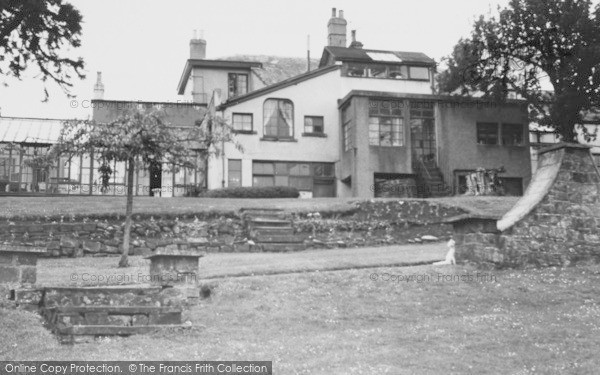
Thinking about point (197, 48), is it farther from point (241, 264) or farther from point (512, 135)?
point (241, 264)

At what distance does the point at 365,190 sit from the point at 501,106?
10581 mm

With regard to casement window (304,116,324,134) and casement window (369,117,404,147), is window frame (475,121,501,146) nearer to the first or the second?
casement window (369,117,404,147)

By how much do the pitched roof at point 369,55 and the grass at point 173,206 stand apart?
15.1 meters

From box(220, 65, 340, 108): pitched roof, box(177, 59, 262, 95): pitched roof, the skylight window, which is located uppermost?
box(177, 59, 262, 95): pitched roof

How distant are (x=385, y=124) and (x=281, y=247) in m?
17.3

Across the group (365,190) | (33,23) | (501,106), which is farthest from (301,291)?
(501,106)

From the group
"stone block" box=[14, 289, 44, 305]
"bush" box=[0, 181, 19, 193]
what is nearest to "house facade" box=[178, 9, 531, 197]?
"bush" box=[0, 181, 19, 193]

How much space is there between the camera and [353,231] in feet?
83.5

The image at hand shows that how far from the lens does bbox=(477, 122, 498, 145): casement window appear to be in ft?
133

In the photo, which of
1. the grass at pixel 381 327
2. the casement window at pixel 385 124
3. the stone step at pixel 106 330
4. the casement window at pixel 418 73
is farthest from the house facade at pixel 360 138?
the stone step at pixel 106 330

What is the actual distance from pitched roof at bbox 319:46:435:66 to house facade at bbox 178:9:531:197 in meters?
0.15

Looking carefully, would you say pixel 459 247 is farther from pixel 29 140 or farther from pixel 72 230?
pixel 29 140

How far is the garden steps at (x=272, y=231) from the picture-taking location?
23.4 metres

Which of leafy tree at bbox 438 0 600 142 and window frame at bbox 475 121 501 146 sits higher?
leafy tree at bbox 438 0 600 142
